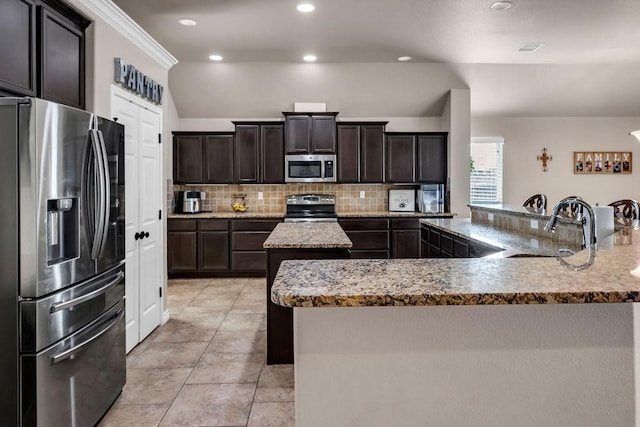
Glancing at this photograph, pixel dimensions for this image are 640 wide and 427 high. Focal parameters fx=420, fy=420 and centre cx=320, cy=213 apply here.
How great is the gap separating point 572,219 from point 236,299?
338cm

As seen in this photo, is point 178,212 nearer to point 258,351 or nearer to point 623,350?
point 258,351

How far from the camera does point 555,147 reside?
23.7 ft

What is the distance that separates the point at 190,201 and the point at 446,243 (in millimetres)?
Answer: 3708

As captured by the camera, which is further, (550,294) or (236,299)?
(236,299)

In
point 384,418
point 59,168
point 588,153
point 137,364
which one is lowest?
point 137,364

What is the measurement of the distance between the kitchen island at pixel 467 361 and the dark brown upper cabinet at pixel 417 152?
5200 millimetres

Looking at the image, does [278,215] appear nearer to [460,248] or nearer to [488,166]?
[460,248]

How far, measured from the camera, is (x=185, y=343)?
3357 millimetres

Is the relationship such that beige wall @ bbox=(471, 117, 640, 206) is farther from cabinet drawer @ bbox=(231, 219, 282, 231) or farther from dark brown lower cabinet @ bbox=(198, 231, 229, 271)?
dark brown lower cabinet @ bbox=(198, 231, 229, 271)

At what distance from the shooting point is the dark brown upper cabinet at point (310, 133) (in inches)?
238

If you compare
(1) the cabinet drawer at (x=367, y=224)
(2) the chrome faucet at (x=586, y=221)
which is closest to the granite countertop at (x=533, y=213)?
(2) the chrome faucet at (x=586, y=221)

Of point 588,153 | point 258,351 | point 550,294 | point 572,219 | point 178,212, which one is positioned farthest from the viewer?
point 588,153

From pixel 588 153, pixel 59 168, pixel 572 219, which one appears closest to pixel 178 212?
pixel 59 168

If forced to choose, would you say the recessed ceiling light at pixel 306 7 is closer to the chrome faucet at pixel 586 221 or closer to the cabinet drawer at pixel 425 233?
the cabinet drawer at pixel 425 233
